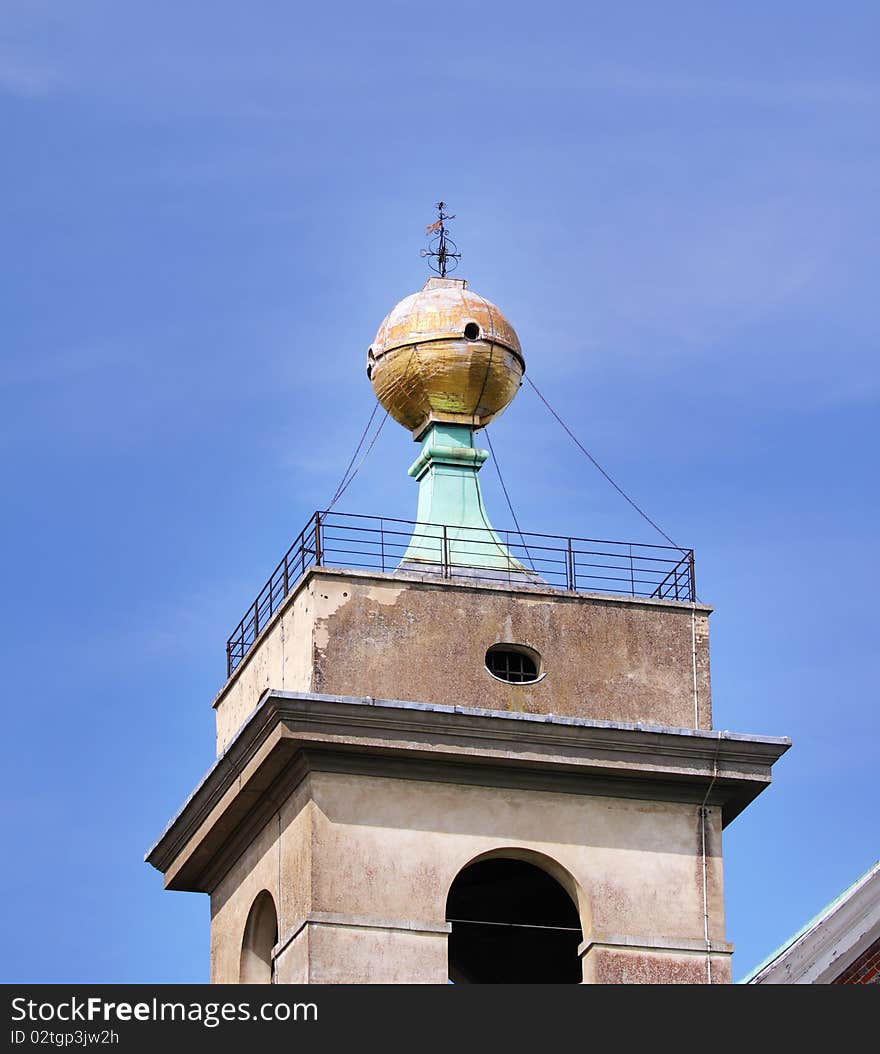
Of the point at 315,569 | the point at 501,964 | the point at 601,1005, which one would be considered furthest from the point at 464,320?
the point at 601,1005

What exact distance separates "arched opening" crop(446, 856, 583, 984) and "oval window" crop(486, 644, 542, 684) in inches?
113

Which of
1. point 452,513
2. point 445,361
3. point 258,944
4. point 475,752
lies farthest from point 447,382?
point 258,944

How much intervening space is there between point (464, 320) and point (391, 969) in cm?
1003

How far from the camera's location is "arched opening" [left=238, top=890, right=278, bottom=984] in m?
48.2

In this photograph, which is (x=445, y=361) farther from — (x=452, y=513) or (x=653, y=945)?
(x=653, y=945)

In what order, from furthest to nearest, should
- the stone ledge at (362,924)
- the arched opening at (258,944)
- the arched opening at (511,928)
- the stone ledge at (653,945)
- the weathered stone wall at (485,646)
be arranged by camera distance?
the arched opening at (511,928)
the arched opening at (258,944)
the weathered stone wall at (485,646)
the stone ledge at (653,945)
the stone ledge at (362,924)

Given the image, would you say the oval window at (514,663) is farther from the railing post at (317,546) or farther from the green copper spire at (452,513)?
the railing post at (317,546)

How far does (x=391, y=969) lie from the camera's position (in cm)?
4538

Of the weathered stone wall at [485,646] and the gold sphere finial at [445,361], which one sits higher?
the gold sphere finial at [445,361]

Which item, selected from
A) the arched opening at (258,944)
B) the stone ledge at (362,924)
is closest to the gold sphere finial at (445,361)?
the arched opening at (258,944)

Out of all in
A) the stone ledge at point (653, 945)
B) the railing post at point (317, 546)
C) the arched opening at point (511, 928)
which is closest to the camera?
the stone ledge at point (653, 945)

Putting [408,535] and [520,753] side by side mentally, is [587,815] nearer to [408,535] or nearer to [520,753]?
[520,753]

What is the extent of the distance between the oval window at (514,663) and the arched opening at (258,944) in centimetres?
447

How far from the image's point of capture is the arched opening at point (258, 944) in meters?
48.2
